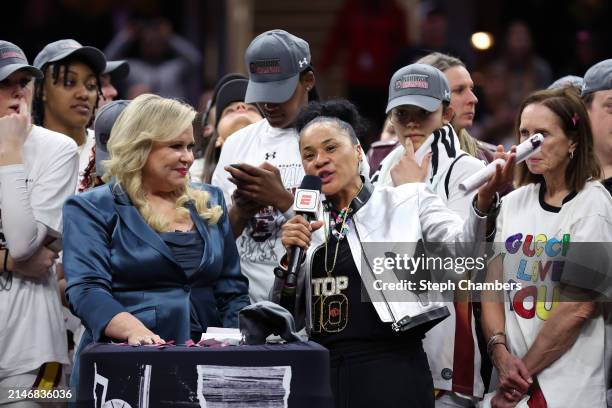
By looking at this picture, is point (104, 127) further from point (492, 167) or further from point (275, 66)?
point (492, 167)

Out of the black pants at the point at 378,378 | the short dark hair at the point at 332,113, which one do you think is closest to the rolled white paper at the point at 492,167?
the black pants at the point at 378,378

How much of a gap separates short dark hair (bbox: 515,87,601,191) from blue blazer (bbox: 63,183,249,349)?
150cm

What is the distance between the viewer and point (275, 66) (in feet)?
20.1

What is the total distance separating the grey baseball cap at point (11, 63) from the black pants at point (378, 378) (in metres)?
1.97

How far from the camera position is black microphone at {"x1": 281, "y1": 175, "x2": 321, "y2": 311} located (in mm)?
4980

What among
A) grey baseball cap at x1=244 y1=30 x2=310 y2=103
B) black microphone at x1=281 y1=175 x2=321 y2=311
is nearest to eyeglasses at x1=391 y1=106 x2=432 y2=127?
grey baseball cap at x1=244 y1=30 x2=310 y2=103

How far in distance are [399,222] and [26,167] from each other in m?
1.73

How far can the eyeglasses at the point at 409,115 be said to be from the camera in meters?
6.00

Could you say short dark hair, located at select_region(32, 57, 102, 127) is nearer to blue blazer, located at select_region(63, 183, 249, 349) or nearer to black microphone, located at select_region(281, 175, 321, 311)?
blue blazer, located at select_region(63, 183, 249, 349)

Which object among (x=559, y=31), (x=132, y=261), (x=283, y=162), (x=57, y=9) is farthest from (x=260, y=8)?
(x=132, y=261)

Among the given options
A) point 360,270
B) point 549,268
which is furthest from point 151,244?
point 549,268

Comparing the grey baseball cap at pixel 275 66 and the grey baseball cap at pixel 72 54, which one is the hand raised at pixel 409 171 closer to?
the grey baseball cap at pixel 275 66

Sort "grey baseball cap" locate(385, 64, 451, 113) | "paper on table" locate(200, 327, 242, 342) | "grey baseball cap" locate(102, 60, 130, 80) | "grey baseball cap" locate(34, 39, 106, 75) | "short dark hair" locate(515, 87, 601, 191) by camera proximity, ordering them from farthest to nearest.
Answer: "grey baseball cap" locate(102, 60, 130, 80), "grey baseball cap" locate(34, 39, 106, 75), "grey baseball cap" locate(385, 64, 451, 113), "short dark hair" locate(515, 87, 601, 191), "paper on table" locate(200, 327, 242, 342)

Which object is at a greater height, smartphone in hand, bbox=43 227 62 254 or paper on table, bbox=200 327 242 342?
smartphone in hand, bbox=43 227 62 254
